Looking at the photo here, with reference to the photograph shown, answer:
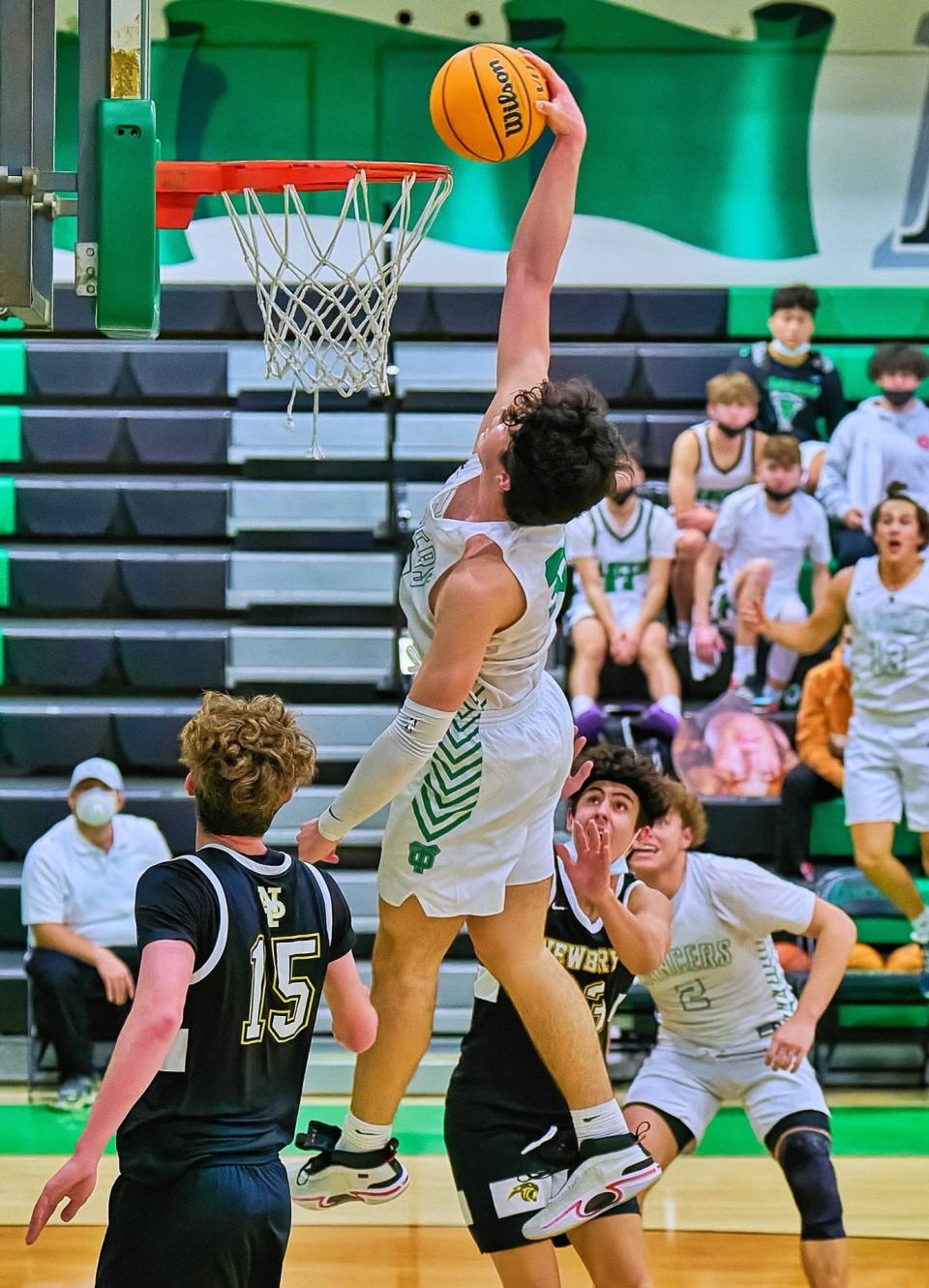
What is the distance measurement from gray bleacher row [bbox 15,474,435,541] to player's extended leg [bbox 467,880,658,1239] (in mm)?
5052

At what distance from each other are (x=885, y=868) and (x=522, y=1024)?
3.21m

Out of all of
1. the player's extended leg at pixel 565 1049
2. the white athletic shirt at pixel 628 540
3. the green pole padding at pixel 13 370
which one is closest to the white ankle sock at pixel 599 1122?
the player's extended leg at pixel 565 1049

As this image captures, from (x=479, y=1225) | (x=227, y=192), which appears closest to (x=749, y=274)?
(x=227, y=192)

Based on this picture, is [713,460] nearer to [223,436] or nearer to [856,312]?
[856,312]

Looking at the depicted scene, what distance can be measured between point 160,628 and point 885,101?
15.8 ft

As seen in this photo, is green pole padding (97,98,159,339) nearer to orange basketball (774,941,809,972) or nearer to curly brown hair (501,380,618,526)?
curly brown hair (501,380,618,526)

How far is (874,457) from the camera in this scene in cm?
778

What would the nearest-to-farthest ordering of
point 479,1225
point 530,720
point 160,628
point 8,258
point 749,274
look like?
1. point 8,258
2. point 530,720
3. point 479,1225
4. point 160,628
5. point 749,274

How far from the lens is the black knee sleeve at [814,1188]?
414 cm

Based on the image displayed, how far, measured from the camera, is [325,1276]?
5.00 meters

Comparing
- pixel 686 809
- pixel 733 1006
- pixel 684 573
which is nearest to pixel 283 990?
pixel 686 809

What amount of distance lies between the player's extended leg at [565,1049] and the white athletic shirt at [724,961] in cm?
101

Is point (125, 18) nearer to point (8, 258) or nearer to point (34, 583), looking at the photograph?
point (8, 258)

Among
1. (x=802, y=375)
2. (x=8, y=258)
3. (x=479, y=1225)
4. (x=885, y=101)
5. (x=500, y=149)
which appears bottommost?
(x=479, y=1225)
